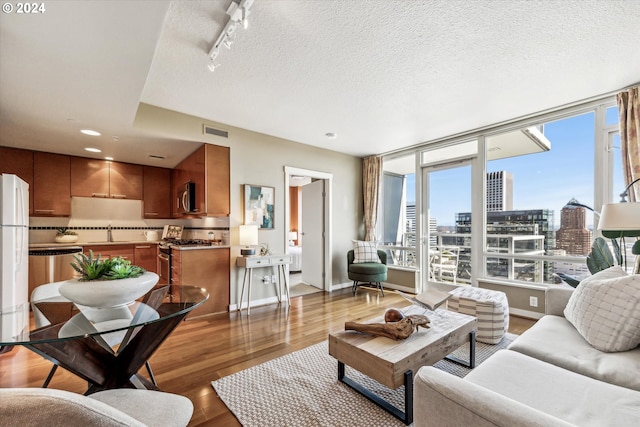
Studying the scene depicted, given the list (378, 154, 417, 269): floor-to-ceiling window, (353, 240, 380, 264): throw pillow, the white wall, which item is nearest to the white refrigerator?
the white wall

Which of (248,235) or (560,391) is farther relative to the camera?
(248,235)

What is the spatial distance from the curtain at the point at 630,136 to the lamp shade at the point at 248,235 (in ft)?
13.8

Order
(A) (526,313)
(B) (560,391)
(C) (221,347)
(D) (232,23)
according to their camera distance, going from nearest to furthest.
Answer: (B) (560,391) → (D) (232,23) → (C) (221,347) → (A) (526,313)

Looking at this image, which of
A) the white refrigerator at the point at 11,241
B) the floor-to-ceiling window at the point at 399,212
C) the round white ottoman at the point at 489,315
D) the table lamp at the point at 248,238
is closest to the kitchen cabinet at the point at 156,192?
the white refrigerator at the point at 11,241

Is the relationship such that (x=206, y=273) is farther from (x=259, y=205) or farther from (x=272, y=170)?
(x=272, y=170)

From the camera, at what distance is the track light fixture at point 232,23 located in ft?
5.52

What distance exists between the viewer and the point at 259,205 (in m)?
4.12

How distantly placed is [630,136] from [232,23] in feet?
12.5

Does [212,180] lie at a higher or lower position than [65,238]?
higher

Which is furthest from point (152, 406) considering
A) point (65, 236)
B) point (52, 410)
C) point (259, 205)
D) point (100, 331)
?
point (65, 236)

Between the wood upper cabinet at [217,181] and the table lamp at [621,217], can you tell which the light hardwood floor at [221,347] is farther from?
the table lamp at [621,217]

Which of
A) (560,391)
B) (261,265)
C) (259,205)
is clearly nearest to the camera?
(560,391)

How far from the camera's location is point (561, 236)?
3.40m

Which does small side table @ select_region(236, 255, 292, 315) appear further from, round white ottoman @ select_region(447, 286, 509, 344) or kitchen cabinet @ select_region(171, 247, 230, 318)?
round white ottoman @ select_region(447, 286, 509, 344)
